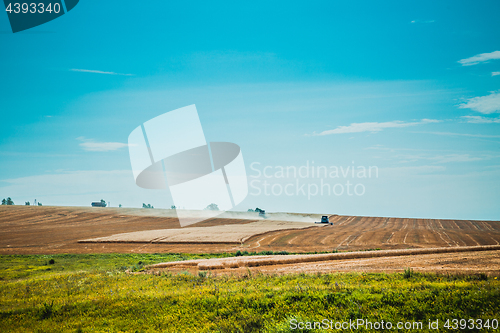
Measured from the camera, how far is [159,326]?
36.1ft

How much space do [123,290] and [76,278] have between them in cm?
787

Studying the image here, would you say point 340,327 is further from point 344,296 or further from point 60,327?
point 60,327

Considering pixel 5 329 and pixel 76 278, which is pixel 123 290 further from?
pixel 76 278

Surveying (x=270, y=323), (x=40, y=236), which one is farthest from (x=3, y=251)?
(x=270, y=323)

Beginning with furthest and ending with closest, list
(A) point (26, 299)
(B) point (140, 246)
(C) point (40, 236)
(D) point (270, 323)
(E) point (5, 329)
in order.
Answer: (C) point (40, 236), (B) point (140, 246), (A) point (26, 299), (E) point (5, 329), (D) point (270, 323)

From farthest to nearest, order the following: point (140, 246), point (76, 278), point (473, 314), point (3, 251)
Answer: point (140, 246) → point (3, 251) → point (76, 278) → point (473, 314)

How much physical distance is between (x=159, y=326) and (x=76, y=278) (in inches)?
539

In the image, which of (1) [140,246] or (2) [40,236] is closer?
(1) [140,246]

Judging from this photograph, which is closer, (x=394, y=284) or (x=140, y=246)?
(x=394, y=284)

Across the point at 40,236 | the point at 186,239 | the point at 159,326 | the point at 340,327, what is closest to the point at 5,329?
the point at 159,326

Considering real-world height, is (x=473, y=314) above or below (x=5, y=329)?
above

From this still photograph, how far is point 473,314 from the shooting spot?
8.64 m

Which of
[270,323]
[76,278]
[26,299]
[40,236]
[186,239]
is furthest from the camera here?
[40,236]

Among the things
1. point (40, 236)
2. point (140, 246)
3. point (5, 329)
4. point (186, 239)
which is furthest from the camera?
point (40, 236)
